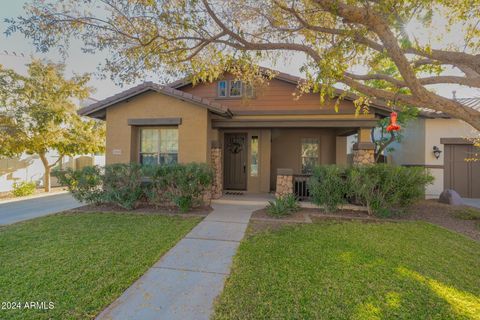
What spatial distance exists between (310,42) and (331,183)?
4327 mm

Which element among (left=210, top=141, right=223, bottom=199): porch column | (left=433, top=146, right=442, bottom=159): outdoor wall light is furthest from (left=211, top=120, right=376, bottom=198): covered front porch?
(left=433, top=146, right=442, bottom=159): outdoor wall light

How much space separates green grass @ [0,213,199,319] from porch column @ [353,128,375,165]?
6806 millimetres

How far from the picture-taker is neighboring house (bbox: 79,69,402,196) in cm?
845

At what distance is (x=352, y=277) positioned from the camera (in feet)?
11.6

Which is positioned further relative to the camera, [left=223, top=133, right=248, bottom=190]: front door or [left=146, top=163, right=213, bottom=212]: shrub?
[left=223, top=133, right=248, bottom=190]: front door

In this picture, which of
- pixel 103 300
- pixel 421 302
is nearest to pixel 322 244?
pixel 421 302

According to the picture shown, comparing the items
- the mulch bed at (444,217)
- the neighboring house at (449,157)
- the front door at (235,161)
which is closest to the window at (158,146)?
the front door at (235,161)

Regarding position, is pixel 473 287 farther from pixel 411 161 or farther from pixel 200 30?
pixel 411 161

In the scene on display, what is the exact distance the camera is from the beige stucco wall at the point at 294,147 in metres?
11.5

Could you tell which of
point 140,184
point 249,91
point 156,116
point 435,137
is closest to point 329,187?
point 249,91

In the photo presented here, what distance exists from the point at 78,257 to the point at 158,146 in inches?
214

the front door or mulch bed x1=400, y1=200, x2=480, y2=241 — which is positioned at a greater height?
the front door

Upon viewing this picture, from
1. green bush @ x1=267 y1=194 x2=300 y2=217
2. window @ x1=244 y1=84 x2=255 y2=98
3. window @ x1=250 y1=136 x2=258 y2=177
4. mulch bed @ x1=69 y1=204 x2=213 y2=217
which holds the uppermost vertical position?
window @ x1=244 y1=84 x2=255 y2=98

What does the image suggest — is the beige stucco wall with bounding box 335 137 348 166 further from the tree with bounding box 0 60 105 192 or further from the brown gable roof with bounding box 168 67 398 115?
the tree with bounding box 0 60 105 192
